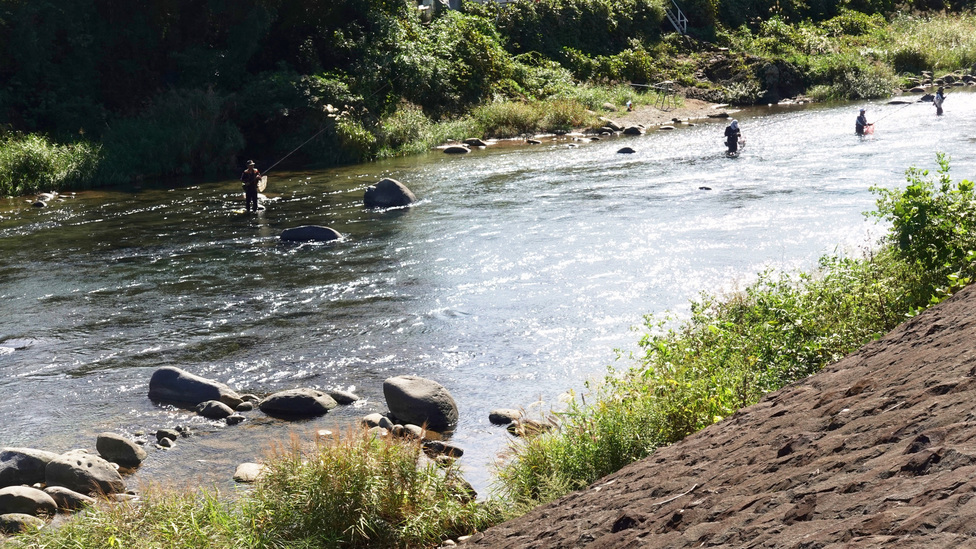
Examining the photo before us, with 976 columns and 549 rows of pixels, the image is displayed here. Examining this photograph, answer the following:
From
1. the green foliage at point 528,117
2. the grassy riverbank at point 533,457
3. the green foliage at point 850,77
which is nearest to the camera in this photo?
the grassy riverbank at point 533,457

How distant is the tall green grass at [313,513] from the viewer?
7.13 m

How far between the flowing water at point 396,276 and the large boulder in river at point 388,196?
559 millimetres

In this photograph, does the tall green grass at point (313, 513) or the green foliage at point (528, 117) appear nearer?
the tall green grass at point (313, 513)

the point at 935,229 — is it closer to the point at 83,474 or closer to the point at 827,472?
the point at 827,472

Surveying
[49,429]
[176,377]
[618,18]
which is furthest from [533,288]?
[618,18]

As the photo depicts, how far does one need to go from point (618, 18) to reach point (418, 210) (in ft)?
121

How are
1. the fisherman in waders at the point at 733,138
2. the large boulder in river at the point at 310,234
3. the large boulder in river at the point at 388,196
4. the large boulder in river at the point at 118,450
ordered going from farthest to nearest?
the fisherman in waders at the point at 733,138 → the large boulder in river at the point at 388,196 → the large boulder in river at the point at 310,234 → the large boulder in river at the point at 118,450

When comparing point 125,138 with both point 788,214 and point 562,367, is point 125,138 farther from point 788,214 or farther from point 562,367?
point 562,367

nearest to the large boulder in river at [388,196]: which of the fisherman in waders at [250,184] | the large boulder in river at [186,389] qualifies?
the fisherman in waders at [250,184]

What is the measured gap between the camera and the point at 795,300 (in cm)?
977

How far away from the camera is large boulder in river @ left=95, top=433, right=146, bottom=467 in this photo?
33.3ft

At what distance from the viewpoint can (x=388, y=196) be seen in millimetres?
25516

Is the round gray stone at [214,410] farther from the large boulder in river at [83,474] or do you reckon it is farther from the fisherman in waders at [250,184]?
the fisherman in waders at [250,184]

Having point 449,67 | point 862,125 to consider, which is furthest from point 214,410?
point 449,67
